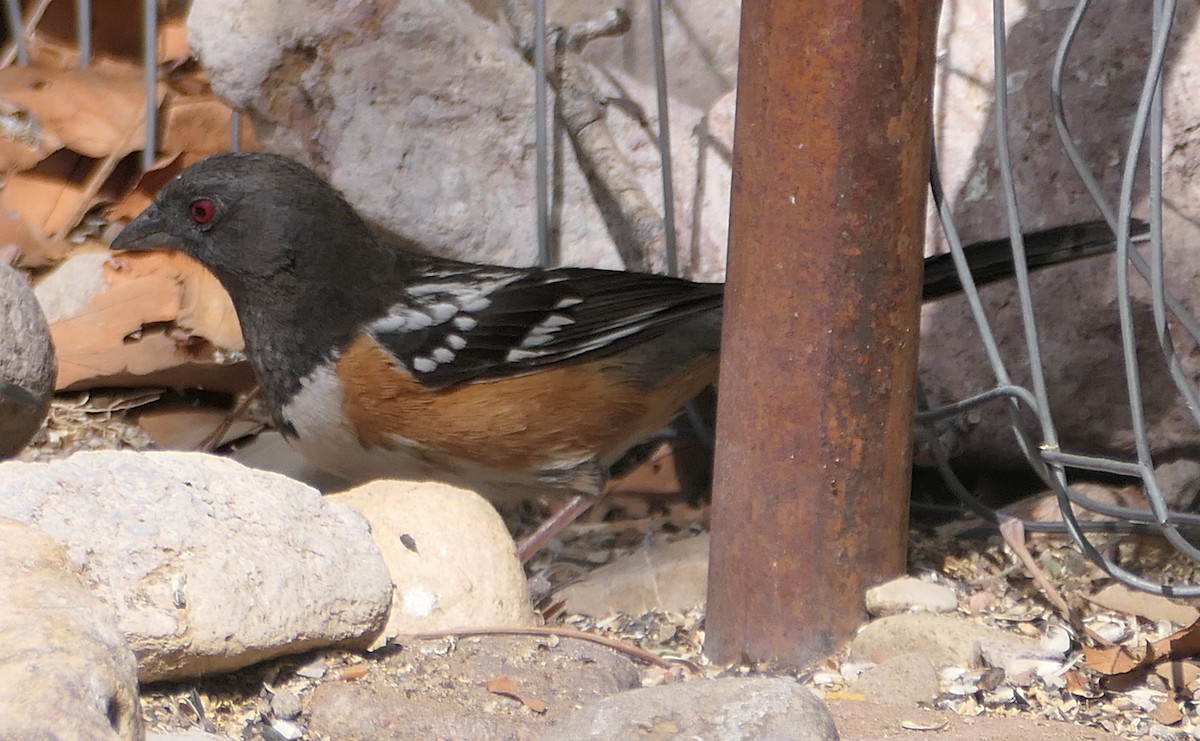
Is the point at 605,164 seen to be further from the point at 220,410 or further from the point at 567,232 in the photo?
the point at 220,410

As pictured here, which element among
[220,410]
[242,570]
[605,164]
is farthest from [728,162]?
[242,570]

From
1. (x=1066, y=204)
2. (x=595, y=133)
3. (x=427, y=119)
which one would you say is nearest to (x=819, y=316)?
(x=1066, y=204)

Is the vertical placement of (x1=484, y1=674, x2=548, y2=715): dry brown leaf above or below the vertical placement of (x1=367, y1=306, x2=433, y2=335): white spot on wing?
below

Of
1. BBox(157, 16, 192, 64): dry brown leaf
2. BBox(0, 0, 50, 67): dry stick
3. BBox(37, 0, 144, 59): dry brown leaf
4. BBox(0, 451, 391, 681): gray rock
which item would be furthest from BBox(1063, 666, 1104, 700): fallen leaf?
BBox(0, 0, 50, 67): dry stick

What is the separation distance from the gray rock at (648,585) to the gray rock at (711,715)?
32.4 inches

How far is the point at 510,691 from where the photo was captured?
1907 millimetres

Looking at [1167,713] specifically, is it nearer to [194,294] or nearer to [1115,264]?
[1115,264]

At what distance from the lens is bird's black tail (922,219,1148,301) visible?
2533 mm

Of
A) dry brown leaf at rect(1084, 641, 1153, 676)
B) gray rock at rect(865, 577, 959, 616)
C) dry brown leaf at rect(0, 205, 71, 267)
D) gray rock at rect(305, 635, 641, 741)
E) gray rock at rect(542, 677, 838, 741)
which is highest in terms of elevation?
dry brown leaf at rect(0, 205, 71, 267)

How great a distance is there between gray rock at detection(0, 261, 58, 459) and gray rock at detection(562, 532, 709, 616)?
3.49 ft

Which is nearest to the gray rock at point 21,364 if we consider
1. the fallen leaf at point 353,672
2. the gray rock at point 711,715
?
the fallen leaf at point 353,672

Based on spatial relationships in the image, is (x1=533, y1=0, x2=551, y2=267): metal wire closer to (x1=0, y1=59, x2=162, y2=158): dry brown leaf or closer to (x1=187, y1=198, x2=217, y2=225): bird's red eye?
(x1=187, y1=198, x2=217, y2=225): bird's red eye

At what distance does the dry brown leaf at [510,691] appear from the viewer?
1869 millimetres

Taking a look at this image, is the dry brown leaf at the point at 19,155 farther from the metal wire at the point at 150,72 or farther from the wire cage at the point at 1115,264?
Answer: the wire cage at the point at 1115,264
